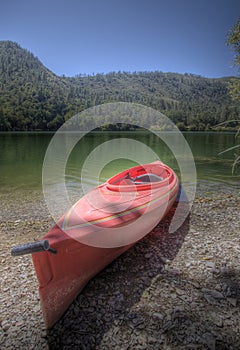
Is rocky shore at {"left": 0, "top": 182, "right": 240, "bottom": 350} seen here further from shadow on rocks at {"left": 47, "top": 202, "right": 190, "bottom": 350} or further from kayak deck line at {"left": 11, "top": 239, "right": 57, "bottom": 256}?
kayak deck line at {"left": 11, "top": 239, "right": 57, "bottom": 256}

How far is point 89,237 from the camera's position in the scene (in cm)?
362

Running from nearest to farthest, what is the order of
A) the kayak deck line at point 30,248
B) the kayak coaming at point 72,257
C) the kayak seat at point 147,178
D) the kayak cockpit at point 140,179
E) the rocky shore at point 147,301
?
1. the kayak deck line at point 30,248
2. the rocky shore at point 147,301
3. the kayak coaming at point 72,257
4. the kayak cockpit at point 140,179
5. the kayak seat at point 147,178

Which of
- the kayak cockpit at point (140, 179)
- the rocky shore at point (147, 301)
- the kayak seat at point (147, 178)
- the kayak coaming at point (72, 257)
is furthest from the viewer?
the kayak seat at point (147, 178)

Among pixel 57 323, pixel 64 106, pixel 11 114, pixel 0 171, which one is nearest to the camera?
pixel 57 323

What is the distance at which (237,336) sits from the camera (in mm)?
2887

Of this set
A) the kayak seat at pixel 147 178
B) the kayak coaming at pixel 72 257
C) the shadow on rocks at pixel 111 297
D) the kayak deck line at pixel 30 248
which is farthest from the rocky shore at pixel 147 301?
the kayak seat at pixel 147 178

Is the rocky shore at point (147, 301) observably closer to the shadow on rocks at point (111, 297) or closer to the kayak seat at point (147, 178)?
the shadow on rocks at point (111, 297)

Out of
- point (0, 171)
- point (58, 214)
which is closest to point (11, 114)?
point (0, 171)

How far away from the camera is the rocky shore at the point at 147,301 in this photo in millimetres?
2936

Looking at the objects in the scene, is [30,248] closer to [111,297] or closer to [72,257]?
[72,257]

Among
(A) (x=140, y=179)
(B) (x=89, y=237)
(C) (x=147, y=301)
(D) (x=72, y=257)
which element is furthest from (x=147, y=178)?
(D) (x=72, y=257)

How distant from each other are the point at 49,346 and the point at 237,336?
2.51 m

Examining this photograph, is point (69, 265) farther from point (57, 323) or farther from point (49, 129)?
point (49, 129)

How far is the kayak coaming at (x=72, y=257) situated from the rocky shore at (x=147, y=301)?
28 centimetres
